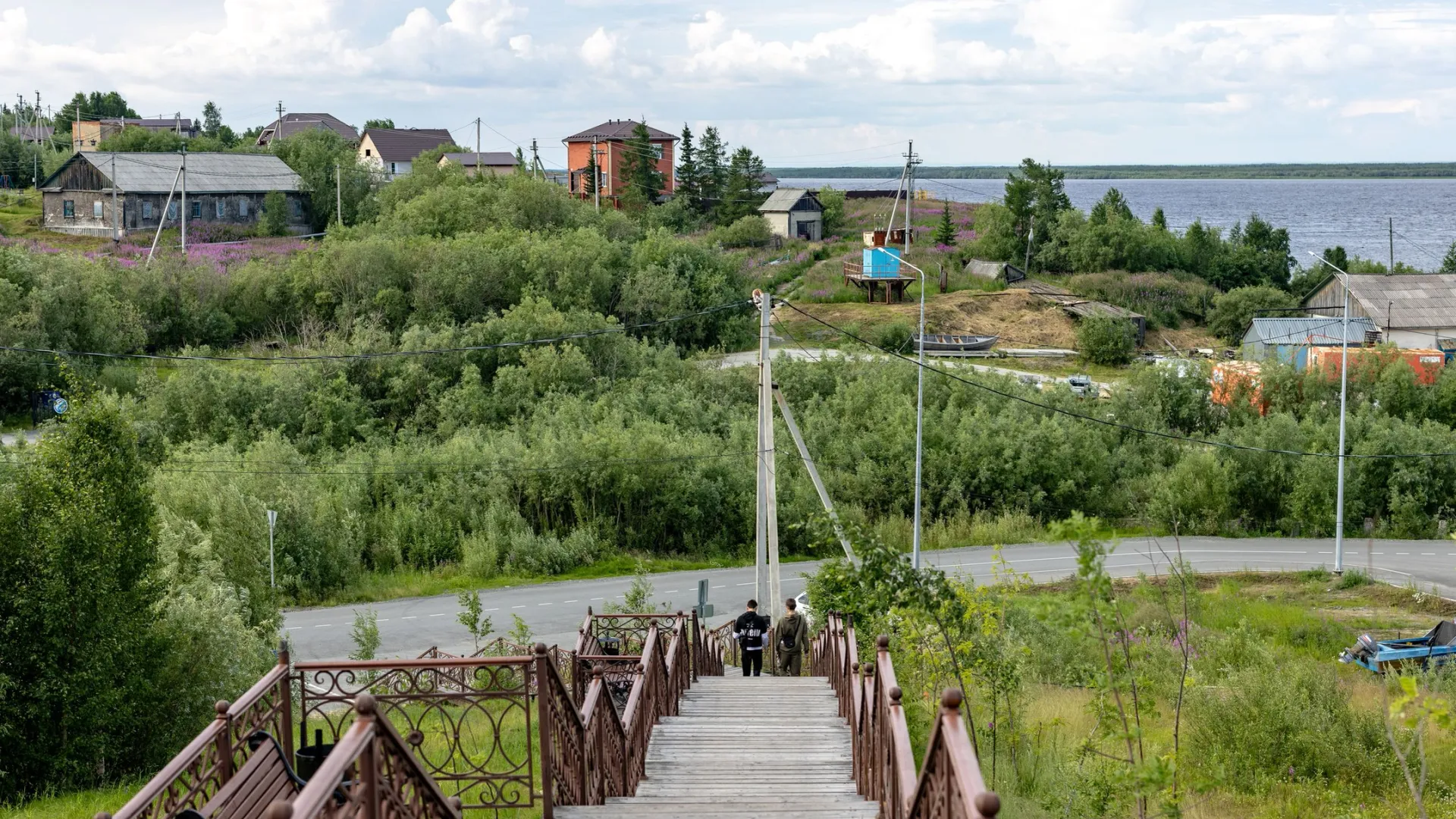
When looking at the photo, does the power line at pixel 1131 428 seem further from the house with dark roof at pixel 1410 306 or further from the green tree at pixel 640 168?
the green tree at pixel 640 168

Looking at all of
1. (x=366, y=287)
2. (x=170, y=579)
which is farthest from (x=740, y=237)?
(x=170, y=579)

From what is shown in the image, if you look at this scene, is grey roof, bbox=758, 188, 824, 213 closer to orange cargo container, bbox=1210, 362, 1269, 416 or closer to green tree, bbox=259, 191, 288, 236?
green tree, bbox=259, 191, 288, 236

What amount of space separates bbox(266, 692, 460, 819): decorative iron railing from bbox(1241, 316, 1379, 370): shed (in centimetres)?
4391

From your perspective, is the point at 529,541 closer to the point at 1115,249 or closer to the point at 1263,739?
the point at 1263,739

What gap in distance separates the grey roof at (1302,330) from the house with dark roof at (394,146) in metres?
53.9

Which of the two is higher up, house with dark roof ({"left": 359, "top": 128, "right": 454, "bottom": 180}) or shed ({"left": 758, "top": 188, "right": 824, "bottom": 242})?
house with dark roof ({"left": 359, "top": 128, "right": 454, "bottom": 180})

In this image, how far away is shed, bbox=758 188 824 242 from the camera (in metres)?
73.1

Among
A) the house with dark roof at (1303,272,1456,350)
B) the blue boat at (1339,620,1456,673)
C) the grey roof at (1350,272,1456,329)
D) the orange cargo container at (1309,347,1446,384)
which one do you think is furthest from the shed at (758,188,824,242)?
the blue boat at (1339,620,1456,673)

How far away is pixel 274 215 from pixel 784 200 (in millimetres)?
29976

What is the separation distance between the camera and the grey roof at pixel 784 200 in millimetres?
73500

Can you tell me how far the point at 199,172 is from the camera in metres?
59.9

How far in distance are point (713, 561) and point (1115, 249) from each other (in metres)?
44.8

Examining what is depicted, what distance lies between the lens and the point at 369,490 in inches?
1261

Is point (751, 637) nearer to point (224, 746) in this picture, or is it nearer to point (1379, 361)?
point (224, 746)
